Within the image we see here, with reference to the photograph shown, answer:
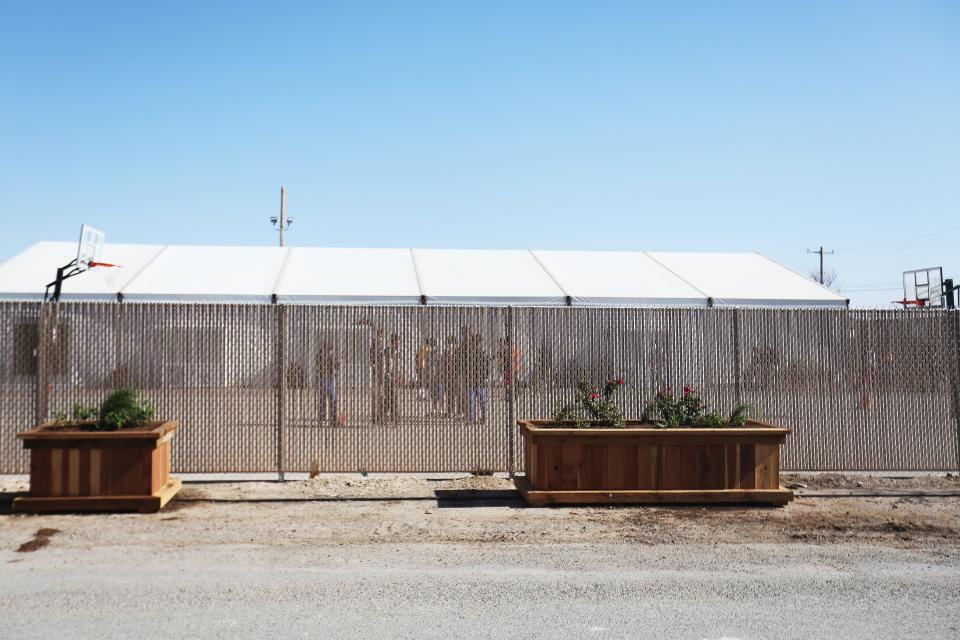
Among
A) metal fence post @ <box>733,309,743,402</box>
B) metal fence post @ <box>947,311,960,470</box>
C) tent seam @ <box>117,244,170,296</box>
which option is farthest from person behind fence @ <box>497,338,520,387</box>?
tent seam @ <box>117,244,170,296</box>

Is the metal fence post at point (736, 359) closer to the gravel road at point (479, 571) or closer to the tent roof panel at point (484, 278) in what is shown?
the gravel road at point (479, 571)

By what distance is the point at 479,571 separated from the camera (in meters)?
6.02

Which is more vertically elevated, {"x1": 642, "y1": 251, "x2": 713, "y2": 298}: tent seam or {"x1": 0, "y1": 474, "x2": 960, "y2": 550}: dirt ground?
{"x1": 642, "y1": 251, "x2": 713, "y2": 298}: tent seam

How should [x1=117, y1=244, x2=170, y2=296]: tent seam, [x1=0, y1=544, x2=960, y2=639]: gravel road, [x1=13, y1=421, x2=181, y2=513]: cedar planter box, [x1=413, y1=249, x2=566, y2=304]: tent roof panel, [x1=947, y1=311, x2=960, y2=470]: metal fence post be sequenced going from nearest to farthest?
[x1=0, y1=544, x2=960, y2=639]: gravel road
[x1=13, y1=421, x2=181, y2=513]: cedar planter box
[x1=947, y1=311, x2=960, y2=470]: metal fence post
[x1=117, y1=244, x2=170, y2=296]: tent seam
[x1=413, y1=249, x2=566, y2=304]: tent roof panel

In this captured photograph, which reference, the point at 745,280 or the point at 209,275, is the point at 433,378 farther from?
the point at 745,280

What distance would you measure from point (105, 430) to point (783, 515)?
273 inches

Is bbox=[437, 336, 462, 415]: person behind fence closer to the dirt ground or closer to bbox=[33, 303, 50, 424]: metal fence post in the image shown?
the dirt ground

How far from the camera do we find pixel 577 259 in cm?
2070

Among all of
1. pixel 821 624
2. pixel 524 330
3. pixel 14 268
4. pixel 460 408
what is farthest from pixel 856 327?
pixel 14 268

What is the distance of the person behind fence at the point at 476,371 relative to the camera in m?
10.1

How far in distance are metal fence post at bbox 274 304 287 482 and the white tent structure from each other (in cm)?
707

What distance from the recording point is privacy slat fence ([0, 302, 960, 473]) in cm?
955

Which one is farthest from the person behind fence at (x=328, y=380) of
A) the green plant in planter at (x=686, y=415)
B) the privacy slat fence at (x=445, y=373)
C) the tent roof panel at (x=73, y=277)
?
the tent roof panel at (x=73, y=277)

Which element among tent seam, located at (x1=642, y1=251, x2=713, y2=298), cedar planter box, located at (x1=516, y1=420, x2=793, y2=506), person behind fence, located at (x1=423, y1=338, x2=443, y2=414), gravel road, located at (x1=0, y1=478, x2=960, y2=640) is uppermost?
tent seam, located at (x1=642, y1=251, x2=713, y2=298)
